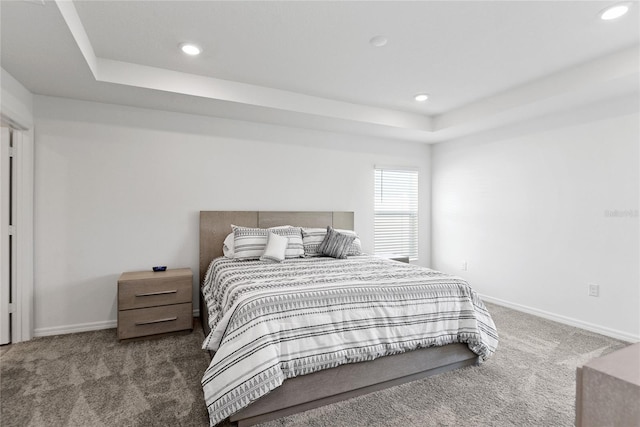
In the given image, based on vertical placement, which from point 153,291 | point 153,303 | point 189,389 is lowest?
point 189,389

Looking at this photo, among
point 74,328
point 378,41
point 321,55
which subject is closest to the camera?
point 378,41

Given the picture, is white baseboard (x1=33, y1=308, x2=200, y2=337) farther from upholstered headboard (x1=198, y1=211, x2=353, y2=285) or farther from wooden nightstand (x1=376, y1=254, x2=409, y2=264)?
wooden nightstand (x1=376, y1=254, x2=409, y2=264)

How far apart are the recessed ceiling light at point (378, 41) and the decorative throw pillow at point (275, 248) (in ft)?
6.58

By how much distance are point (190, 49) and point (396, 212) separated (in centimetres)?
353

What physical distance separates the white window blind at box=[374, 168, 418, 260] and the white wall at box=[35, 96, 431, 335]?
1.13 meters

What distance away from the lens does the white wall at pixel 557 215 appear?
310cm

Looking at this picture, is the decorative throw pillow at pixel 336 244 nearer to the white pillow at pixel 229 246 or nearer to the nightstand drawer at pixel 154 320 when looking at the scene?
the white pillow at pixel 229 246

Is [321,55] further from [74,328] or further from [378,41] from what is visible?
[74,328]

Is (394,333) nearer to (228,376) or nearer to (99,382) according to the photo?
(228,376)

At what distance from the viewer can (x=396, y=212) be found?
16.6 feet

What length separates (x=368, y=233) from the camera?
4.80 m

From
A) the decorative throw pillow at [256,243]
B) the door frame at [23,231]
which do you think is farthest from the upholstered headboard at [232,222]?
the door frame at [23,231]

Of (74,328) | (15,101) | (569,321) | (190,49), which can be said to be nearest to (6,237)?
(74,328)

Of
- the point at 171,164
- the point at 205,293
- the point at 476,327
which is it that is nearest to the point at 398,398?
the point at 476,327
